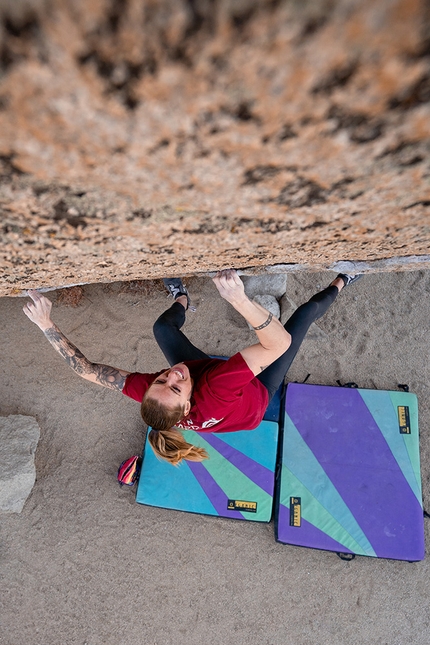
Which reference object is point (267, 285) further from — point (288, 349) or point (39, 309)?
point (39, 309)

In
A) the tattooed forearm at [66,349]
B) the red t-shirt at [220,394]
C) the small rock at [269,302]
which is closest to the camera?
the red t-shirt at [220,394]

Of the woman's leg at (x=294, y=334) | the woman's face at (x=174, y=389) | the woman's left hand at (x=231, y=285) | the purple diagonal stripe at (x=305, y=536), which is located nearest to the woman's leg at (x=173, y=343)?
the woman's leg at (x=294, y=334)

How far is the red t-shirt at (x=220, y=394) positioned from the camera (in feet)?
6.03

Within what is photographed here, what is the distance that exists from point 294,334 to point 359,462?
1474 mm

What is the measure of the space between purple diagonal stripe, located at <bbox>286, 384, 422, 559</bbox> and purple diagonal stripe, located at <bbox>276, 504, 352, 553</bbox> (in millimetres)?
269

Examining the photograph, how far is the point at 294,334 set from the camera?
2.45 m

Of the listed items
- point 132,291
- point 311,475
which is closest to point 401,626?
point 311,475

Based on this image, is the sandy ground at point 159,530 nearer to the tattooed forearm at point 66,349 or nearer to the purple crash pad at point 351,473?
the purple crash pad at point 351,473

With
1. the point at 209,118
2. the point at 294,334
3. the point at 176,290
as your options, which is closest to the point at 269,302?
the point at 176,290

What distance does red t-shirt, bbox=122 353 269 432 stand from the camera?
6.03 feet

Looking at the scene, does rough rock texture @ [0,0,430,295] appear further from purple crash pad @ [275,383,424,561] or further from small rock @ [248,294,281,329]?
purple crash pad @ [275,383,424,561]

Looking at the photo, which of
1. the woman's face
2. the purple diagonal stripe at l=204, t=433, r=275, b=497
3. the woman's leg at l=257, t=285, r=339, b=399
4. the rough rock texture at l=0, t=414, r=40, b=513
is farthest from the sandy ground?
the woman's face

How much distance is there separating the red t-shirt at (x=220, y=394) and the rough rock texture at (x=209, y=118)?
78cm

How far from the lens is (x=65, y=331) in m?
3.48
